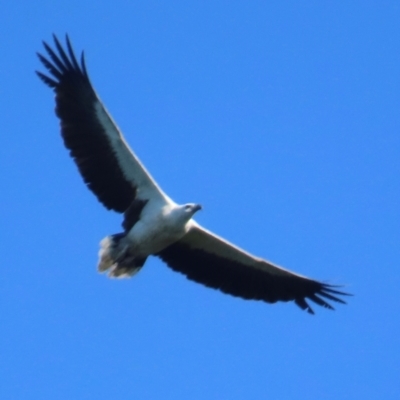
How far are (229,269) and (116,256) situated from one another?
6.14ft

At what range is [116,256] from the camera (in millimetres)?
17578

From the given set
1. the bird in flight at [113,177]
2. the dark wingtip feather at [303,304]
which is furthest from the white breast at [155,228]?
the dark wingtip feather at [303,304]

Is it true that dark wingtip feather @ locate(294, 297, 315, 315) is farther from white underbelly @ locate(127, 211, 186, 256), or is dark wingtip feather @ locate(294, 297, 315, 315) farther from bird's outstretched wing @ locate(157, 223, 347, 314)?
white underbelly @ locate(127, 211, 186, 256)

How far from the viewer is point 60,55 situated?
1738 cm

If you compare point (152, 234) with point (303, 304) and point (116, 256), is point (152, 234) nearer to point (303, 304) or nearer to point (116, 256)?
point (116, 256)

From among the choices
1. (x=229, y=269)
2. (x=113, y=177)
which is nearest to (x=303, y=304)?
(x=229, y=269)

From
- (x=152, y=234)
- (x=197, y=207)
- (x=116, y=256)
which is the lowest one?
(x=116, y=256)

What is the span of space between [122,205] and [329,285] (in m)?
3.51

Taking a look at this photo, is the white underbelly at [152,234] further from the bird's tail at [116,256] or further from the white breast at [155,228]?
the bird's tail at [116,256]

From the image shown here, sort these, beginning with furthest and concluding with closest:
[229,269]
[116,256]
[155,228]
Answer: [229,269] < [116,256] < [155,228]

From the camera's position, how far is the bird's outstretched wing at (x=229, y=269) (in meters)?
18.4

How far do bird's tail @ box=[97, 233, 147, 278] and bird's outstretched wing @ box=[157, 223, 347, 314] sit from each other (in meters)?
0.83

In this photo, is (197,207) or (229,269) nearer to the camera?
(197,207)

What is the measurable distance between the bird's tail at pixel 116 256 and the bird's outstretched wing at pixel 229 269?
0.83 m
